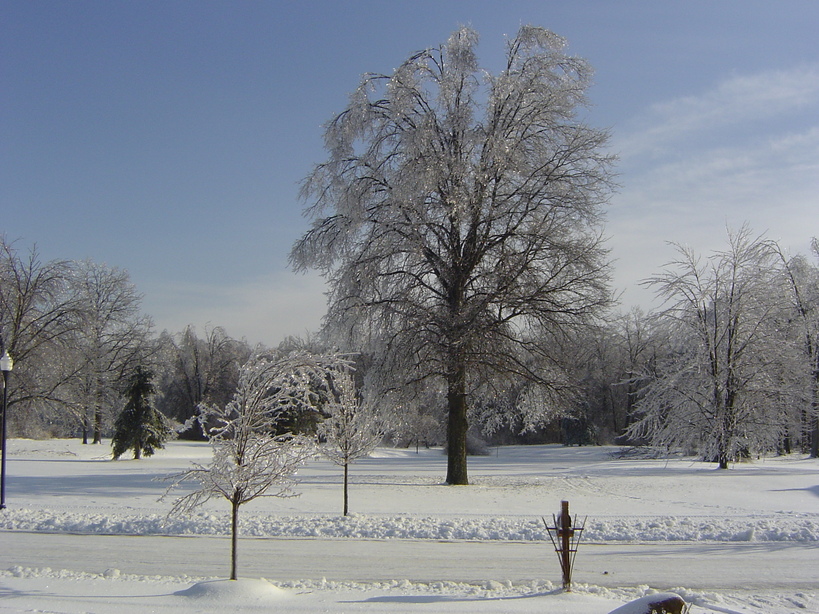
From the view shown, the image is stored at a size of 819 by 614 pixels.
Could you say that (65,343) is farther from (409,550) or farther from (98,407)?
(409,550)

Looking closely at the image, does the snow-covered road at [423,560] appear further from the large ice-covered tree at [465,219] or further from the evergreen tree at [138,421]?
the evergreen tree at [138,421]

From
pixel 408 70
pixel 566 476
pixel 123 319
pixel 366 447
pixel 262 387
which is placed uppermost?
pixel 408 70

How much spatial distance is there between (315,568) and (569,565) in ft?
12.3

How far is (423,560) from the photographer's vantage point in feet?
33.3

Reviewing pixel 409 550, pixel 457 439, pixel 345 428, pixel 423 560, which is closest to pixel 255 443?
pixel 423 560

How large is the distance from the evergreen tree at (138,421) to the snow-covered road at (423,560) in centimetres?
1923

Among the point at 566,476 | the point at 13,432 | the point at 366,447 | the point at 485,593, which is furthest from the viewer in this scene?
the point at 13,432

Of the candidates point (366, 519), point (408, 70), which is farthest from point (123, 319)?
point (366, 519)

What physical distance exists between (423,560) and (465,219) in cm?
1109

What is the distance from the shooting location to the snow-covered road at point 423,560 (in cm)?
916

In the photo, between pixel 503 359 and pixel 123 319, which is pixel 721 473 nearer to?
pixel 503 359

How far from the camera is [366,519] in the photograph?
13344 millimetres

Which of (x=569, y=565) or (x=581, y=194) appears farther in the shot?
(x=581, y=194)

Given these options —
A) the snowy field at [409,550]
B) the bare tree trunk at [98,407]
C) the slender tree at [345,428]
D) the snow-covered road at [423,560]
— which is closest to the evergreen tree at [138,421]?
the bare tree trunk at [98,407]
